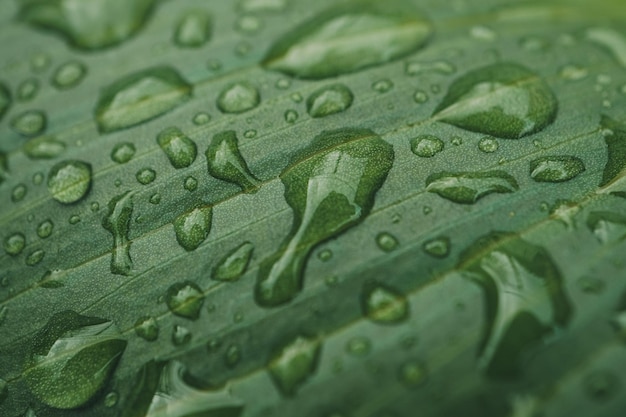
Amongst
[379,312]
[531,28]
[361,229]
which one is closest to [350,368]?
[379,312]

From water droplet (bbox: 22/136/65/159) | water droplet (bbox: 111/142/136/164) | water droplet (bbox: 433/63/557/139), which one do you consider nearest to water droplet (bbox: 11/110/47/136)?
water droplet (bbox: 22/136/65/159)

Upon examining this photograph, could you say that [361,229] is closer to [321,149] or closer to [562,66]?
[321,149]

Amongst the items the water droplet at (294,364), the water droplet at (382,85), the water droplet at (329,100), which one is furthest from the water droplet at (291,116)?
the water droplet at (294,364)

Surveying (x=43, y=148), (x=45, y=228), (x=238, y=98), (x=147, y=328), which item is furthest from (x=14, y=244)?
(x=238, y=98)

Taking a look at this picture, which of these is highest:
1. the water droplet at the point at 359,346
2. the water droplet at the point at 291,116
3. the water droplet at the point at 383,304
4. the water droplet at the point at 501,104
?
the water droplet at the point at 291,116

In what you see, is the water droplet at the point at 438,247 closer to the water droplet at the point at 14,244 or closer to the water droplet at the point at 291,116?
the water droplet at the point at 291,116

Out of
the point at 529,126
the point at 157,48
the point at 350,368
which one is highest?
the point at 157,48

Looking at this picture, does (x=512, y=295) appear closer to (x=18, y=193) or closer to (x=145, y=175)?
(x=145, y=175)
